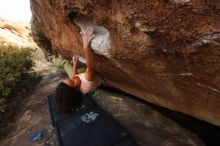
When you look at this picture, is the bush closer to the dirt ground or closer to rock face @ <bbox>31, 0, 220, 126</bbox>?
the dirt ground

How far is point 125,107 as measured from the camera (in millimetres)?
6285

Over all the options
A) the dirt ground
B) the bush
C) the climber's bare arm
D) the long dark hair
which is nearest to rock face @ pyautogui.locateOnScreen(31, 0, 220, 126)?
the climber's bare arm

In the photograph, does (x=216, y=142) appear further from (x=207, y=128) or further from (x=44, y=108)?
(x=44, y=108)

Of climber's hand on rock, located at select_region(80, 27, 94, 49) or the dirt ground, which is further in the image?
the dirt ground

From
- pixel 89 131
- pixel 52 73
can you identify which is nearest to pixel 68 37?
pixel 89 131

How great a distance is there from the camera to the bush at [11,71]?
735 centimetres

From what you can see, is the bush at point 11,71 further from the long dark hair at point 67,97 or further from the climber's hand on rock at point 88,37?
the climber's hand on rock at point 88,37

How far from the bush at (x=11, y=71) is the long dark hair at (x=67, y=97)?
10.0 feet

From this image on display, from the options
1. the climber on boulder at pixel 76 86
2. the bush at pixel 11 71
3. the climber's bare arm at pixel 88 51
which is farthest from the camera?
the bush at pixel 11 71

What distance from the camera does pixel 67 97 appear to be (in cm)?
434

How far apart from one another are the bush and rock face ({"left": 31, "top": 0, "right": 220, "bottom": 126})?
3686 mm

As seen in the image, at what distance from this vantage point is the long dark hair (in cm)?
429

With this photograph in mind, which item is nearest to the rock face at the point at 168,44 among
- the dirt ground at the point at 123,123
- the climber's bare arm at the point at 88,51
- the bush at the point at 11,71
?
the climber's bare arm at the point at 88,51

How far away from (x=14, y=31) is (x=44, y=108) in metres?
12.1
